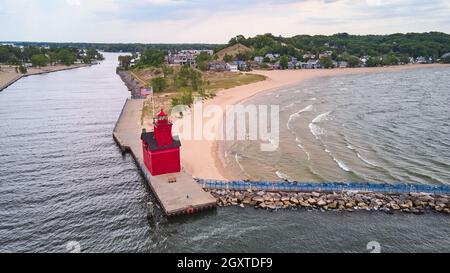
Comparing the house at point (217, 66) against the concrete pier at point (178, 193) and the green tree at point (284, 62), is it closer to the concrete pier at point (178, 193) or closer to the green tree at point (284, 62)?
the green tree at point (284, 62)

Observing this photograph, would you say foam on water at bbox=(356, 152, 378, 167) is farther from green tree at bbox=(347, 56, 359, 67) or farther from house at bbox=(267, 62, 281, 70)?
green tree at bbox=(347, 56, 359, 67)

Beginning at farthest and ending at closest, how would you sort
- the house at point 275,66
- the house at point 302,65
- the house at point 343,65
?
the house at point 343,65 < the house at point 302,65 < the house at point 275,66

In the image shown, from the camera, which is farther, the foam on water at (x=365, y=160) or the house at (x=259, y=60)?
the house at (x=259, y=60)

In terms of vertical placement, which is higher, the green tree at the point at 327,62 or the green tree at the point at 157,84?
the green tree at the point at 327,62

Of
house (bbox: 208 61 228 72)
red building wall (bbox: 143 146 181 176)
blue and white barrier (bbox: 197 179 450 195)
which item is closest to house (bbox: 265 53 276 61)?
house (bbox: 208 61 228 72)

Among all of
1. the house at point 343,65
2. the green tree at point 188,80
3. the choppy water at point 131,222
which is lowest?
the choppy water at point 131,222

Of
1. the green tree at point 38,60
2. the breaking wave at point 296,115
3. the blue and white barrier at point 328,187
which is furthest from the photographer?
the green tree at point 38,60

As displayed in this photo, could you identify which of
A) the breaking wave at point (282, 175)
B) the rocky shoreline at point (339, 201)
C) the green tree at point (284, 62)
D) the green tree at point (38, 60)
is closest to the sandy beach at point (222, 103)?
the rocky shoreline at point (339, 201)

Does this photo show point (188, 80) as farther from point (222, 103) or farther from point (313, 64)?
point (313, 64)
